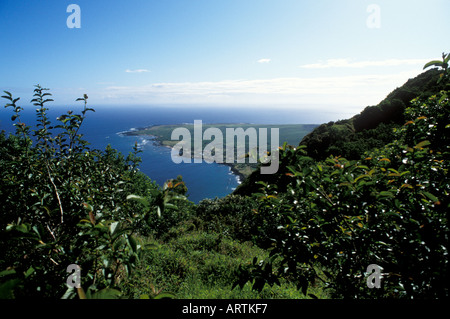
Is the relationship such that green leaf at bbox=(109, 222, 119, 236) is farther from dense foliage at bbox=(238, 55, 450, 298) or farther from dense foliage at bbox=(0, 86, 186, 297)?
dense foliage at bbox=(238, 55, 450, 298)

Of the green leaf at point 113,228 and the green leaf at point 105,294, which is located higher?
the green leaf at point 113,228

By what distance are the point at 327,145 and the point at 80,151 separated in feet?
117

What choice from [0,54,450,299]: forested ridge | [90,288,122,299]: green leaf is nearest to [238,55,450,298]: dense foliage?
[0,54,450,299]: forested ridge

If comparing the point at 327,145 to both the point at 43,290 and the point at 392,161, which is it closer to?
the point at 392,161

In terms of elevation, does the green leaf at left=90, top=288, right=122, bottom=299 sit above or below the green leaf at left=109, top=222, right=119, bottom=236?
below

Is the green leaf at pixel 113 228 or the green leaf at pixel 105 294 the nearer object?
the green leaf at pixel 105 294

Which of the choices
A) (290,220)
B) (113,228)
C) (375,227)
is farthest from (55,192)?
(375,227)

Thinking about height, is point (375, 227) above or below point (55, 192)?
below

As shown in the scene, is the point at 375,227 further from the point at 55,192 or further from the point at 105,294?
the point at 55,192

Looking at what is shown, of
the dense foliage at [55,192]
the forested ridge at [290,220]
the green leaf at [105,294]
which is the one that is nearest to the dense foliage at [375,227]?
the forested ridge at [290,220]

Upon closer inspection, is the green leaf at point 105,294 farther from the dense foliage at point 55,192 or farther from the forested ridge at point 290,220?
the dense foliage at point 55,192

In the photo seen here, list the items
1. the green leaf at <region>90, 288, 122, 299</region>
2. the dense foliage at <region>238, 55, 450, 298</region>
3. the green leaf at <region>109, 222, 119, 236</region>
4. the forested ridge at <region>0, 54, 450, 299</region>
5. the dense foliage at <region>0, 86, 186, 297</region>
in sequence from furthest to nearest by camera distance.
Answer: the dense foliage at <region>0, 86, 186, 297</region> < the dense foliage at <region>238, 55, 450, 298</region> < the forested ridge at <region>0, 54, 450, 299</region> < the green leaf at <region>109, 222, 119, 236</region> < the green leaf at <region>90, 288, 122, 299</region>

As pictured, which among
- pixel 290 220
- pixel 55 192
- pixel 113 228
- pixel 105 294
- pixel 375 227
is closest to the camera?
pixel 105 294
